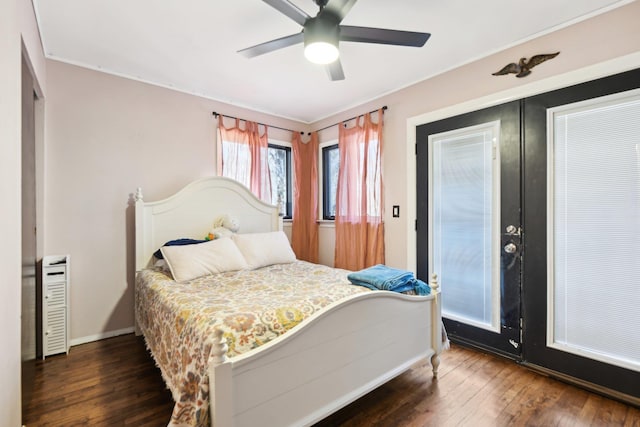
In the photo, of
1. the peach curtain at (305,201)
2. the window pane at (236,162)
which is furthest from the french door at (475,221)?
the window pane at (236,162)

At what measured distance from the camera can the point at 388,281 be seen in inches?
75.2

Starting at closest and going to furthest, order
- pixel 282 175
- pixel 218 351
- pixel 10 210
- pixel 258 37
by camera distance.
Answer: pixel 218 351 → pixel 10 210 → pixel 258 37 → pixel 282 175

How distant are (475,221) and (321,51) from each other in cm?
187

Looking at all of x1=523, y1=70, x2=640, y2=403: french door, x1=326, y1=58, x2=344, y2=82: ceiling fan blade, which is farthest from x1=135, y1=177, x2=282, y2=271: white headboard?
x1=523, y1=70, x2=640, y2=403: french door

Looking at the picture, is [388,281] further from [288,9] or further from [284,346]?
[288,9]

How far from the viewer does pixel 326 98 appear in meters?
3.44

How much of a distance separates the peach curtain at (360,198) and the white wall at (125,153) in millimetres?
132

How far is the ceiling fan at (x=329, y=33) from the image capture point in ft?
5.07

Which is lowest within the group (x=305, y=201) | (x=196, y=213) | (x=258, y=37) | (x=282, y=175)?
(x=196, y=213)

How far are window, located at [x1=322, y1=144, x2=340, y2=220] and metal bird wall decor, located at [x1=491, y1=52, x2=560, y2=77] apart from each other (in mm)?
2137

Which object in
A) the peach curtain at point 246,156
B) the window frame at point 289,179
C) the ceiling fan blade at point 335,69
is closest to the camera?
the ceiling fan blade at point 335,69

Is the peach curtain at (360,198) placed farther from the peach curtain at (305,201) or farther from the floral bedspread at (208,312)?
the floral bedspread at (208,312)

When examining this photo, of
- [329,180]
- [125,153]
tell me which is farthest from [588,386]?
[125,153]

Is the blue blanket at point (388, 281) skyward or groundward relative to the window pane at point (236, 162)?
groundward
